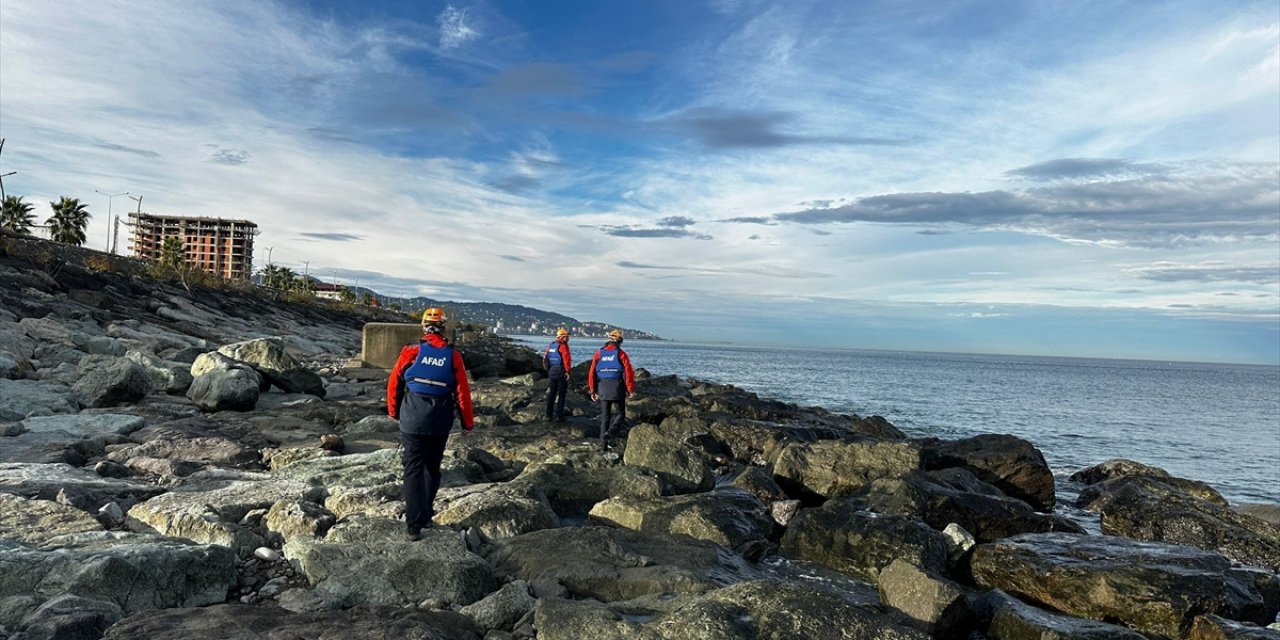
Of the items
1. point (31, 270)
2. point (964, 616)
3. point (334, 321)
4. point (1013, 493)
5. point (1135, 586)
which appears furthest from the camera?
point (334, 321)

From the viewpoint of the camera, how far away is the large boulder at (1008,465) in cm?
1584

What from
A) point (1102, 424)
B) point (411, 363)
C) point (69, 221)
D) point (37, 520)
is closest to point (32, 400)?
point (37, 520)

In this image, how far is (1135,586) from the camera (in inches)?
308

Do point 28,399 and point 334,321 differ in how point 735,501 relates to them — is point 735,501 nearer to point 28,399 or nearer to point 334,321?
point 28,399

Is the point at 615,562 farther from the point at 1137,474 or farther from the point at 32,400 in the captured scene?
the point at 1137,474

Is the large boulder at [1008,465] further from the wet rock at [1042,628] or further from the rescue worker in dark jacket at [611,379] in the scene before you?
the wet rock at [1042,628]

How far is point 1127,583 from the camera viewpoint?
7.86 meters

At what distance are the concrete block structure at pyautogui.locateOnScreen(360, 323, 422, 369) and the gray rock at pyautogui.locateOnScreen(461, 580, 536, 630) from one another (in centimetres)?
2216

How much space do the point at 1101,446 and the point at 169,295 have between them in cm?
4655

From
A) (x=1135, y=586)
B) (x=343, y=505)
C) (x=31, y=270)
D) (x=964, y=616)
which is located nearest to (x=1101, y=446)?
(x=1135, y=586)

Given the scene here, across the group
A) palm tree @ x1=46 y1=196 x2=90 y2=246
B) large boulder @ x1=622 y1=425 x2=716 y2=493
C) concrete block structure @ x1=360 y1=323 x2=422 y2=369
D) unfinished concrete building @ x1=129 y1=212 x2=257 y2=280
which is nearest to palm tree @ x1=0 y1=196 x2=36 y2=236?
palm tree @ x1=46 y1=196 x2=90 y2=246

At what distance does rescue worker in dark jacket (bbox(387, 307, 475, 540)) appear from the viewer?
7789mm

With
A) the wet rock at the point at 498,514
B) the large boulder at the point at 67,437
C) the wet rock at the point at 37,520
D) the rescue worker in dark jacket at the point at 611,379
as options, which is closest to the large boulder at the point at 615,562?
the wet rock at the point at 498,514

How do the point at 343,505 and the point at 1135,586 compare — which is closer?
the point at 1135,586
